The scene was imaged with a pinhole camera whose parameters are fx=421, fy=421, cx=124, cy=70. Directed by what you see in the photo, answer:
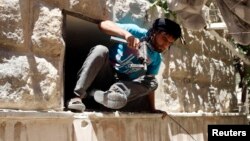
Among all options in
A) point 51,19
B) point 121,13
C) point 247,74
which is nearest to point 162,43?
point 121,13

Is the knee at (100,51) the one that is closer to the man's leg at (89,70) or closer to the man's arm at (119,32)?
the man's leg at (89,70)

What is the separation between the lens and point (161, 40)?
300 cm

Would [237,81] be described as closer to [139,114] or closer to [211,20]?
[211,20]

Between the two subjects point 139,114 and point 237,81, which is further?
point 237,81

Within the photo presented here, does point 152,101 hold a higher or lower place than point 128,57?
lower

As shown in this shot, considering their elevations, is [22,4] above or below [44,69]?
above

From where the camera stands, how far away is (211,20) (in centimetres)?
450

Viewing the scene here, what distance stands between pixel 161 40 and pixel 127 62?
0.98 ft

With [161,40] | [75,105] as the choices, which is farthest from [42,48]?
[161,40]

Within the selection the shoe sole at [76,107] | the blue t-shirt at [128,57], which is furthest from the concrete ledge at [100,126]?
the blue t-shirt at [128,57]

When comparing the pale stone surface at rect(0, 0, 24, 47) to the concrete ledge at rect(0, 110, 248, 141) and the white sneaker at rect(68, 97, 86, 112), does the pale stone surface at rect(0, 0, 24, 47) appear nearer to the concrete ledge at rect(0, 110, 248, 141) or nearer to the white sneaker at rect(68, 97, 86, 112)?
the concrete ledge at rect(0, 110, 248, 141)

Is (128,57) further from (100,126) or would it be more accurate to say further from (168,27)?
(100,126)

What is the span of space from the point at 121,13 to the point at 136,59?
0.42 m

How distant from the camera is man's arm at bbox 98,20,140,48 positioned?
2.79 m
